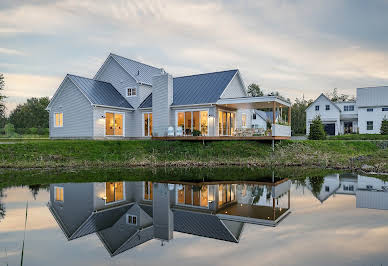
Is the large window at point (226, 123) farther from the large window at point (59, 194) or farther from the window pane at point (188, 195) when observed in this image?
the large window at point (59, 194)

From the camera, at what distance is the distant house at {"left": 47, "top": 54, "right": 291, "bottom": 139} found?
2206 centimetres

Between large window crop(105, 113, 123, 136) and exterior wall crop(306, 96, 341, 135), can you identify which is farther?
exterior wall crop(306, 96, 341, 135)

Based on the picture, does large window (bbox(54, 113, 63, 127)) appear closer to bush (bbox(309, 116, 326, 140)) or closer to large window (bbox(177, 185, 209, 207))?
large window (bbox(177, 185, 209, 207))

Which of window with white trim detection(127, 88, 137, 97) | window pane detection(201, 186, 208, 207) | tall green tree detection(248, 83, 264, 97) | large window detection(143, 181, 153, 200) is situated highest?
tall green tree detection(248, 83, 264, 97)

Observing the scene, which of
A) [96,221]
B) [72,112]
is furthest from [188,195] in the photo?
[72,112]

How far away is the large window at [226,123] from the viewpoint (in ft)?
73.7

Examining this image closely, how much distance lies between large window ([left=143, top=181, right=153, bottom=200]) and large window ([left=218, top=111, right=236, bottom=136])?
12.0 meters

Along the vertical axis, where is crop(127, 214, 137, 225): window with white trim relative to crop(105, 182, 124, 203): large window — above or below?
below

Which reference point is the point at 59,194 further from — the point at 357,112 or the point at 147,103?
the point at 357,112

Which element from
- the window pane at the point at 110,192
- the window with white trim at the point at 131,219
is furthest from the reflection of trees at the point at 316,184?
the window pane at the point at 110,192

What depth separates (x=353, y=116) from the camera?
133 ft

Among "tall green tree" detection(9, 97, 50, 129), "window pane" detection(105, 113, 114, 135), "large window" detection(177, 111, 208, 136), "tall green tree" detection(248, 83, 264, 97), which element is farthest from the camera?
"tall green tree" detection(248, 83, 264, 97)

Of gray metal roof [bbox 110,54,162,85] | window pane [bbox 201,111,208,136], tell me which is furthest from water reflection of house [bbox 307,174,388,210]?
gray metal roof [bbox 110,54,162,85]

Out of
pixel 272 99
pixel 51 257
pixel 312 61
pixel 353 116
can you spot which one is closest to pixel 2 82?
pixel 272 99
